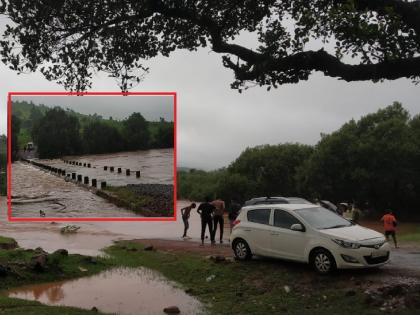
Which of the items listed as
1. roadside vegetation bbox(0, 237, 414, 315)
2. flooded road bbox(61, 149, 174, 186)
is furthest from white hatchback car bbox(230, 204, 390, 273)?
flooded road bbox(61, 149, 174, 186)

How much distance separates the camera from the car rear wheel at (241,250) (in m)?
14.6

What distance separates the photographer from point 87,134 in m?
11.4

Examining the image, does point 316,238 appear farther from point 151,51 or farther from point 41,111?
point 41,111

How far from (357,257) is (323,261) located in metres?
0.84

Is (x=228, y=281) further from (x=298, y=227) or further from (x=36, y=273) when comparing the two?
(x=36, y=273)

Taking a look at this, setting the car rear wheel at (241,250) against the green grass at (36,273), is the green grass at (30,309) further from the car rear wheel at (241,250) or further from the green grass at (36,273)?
the car rear wheel at (241,250)

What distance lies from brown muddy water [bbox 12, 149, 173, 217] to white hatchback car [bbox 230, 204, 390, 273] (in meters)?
3.64

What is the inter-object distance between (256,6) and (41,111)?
16.9 ft

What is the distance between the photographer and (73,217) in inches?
440

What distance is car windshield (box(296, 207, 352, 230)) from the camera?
1301 cm

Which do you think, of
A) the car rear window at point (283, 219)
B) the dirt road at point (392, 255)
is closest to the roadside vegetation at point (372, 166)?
the dirt road at point (392, 255)

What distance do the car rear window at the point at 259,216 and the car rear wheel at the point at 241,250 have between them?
0.71 m

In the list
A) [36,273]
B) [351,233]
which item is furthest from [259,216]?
[36,273]

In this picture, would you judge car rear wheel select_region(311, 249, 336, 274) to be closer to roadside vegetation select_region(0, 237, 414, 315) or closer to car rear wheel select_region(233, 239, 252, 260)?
roadside vegetation select_region(0, 237, 414, 315)
